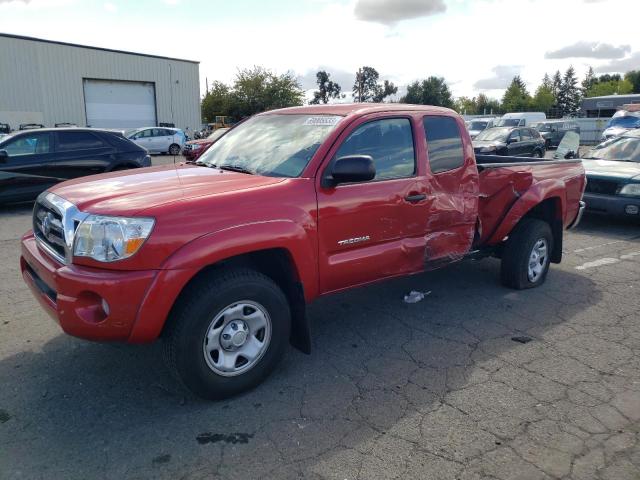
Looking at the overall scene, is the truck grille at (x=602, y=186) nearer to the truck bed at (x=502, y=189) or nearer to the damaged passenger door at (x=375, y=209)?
the truck bed at (x=502, y=189)

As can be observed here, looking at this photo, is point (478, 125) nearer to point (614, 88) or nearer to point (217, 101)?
point (217, 101)

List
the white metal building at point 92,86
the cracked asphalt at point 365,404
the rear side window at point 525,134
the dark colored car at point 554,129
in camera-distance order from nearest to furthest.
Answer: the cracked asphalt at point 365,404
the rear side window at point 525,134
the dark colored car at point 554,129
the white metal building at point 92,86

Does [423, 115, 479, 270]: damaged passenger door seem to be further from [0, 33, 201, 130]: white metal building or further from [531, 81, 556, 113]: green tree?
[531, 81, 556, 113]: green tree

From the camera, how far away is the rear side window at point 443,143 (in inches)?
171

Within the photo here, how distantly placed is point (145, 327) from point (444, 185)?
2742 mm

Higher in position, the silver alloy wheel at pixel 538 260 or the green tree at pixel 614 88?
the green tree at pixel 614 88

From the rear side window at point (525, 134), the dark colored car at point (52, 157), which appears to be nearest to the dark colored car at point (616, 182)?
the dark colored car at point (52, 157)

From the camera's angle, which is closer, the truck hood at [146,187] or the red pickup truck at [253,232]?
the red pickup truck at [253,232]

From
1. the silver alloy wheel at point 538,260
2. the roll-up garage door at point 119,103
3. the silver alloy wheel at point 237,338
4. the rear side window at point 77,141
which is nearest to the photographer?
the silver alloy wheel at point 237,338

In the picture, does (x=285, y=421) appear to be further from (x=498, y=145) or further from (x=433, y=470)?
(x=498, y=145)

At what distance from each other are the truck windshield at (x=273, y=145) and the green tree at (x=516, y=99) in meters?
89.9

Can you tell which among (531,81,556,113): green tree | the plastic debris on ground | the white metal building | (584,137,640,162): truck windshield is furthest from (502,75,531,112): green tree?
the plastic debris on ground

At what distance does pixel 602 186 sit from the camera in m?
8.50

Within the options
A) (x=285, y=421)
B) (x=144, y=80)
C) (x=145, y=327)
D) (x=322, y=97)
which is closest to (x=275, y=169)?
(x=145, y=327)
